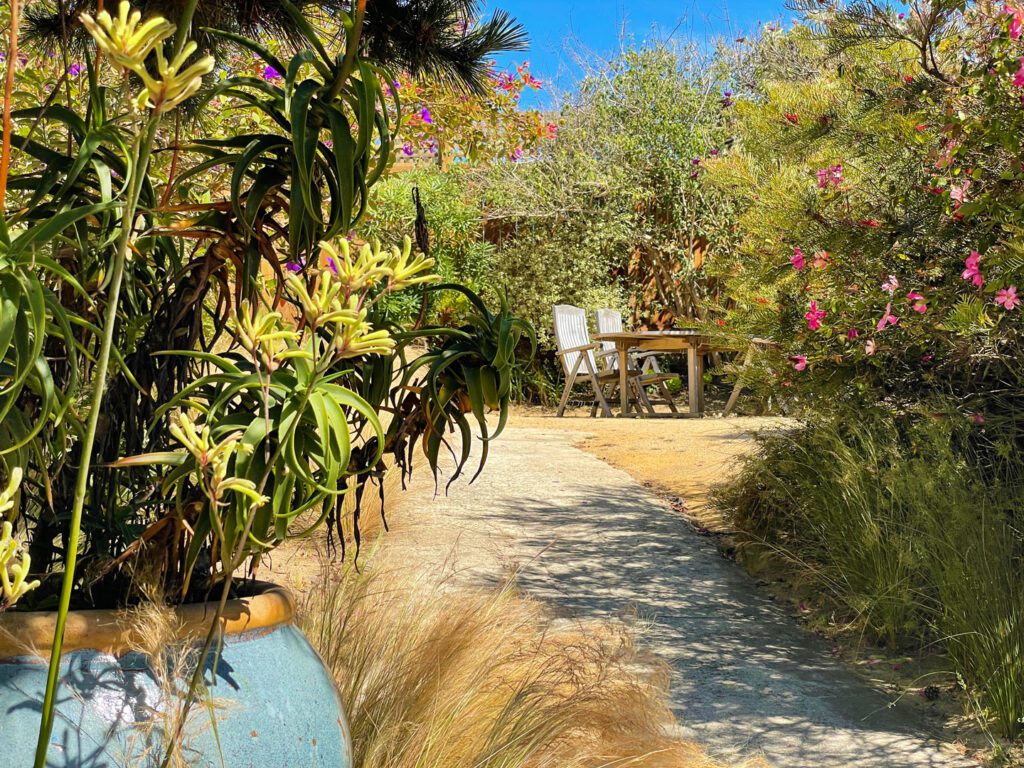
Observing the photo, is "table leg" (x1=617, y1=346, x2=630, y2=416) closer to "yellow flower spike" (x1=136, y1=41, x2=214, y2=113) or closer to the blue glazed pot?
the blue glazed pot

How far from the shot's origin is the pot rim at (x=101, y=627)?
135 cm

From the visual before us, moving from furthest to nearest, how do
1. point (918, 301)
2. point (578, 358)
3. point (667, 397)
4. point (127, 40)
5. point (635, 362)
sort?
point (635, 362) < point (667, 397) < point (578, 358) < point (918, 301) < point (127, 40)

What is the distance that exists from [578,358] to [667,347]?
0.94 metres

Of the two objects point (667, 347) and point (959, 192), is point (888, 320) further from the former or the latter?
point (667, 347)

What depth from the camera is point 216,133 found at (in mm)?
4336

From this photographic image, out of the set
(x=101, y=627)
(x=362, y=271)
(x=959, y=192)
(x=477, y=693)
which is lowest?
(x=477, y=693)

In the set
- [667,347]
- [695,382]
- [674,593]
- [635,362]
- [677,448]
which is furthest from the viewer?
[635,362]

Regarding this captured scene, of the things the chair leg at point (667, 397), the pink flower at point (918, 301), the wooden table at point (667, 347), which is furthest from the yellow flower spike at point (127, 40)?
the chair leg at point (667, 397)

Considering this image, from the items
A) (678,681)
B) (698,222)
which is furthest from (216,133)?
(698,222)

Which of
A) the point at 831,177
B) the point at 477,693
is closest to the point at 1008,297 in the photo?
the point at 831,177

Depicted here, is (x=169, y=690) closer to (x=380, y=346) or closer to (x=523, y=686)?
(x=380, y=346)

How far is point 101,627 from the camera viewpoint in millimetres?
1376

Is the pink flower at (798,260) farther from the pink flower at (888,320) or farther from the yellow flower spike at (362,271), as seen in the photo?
the yellow flower spike at (362,271)

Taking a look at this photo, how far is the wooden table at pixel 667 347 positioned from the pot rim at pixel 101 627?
28.7ft
